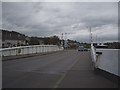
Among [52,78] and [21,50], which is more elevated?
[21,50]

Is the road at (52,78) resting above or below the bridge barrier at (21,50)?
below

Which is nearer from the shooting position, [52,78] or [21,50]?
[52,78]

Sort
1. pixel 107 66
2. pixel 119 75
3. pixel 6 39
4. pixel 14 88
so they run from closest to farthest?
pixel 14 88 < pixel 119 75 < pixel 107 66 < pixel 6 39

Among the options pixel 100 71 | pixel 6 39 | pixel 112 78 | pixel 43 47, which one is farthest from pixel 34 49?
pixel 6 39

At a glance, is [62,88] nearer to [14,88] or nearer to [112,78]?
[14,88]

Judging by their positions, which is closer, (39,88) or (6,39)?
(39,88)

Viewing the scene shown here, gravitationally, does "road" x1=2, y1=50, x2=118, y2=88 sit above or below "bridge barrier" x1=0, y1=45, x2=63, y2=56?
below

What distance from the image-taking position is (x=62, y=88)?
922 centimetres

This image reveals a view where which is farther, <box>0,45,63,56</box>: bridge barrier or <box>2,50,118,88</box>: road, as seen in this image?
<box>0,45,63,56</box>: bridge barrier

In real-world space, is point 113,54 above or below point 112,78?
above

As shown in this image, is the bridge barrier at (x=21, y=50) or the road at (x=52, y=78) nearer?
the road at (x=52, y=78)

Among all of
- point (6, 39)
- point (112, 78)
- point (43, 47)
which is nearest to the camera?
point (112, 78)

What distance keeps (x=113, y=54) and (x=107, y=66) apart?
1.29 metres

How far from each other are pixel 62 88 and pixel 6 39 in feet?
358
